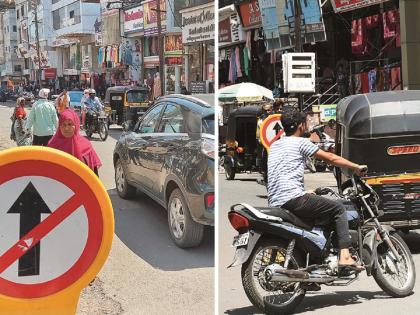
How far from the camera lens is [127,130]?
3.80ft

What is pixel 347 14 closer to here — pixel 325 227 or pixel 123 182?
pixel 325 227

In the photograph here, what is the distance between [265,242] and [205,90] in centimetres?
131

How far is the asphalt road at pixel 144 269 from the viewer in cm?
117

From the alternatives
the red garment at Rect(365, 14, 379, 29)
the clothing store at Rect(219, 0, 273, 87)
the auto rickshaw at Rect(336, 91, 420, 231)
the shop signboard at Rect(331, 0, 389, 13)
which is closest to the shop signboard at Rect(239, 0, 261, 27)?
the clothing store at Rect(219, 0, 273, 87)

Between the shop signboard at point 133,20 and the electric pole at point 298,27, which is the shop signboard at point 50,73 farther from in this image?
the electric pole at point 298,27

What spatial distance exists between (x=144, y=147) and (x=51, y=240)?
0.23m

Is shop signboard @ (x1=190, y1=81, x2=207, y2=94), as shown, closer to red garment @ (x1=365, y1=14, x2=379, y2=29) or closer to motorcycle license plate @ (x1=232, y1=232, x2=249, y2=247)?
motorcycle license plate @ (x1=232, y1=232, x2=249, y2=247)

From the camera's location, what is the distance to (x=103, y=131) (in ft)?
3.76

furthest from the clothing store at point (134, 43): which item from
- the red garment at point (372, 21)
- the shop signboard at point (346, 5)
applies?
the red garment at point (372, 21)

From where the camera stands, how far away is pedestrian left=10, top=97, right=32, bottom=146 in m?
1.11

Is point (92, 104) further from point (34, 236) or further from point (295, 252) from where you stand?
point (295, 252)

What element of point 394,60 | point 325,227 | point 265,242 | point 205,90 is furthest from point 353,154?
point 394,60

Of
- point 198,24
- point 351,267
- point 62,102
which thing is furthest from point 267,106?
point 62,102

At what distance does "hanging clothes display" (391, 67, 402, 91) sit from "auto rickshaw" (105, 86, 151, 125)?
6.66m
